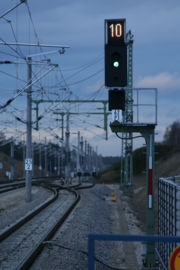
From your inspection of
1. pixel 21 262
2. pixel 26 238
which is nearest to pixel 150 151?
pixel 21 262

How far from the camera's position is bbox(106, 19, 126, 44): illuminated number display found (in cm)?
920

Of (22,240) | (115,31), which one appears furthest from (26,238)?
(115,31)

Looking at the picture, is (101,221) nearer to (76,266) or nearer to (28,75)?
(76,266)

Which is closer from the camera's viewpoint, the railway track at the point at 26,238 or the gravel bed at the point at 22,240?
the railway track at the point at 26,238

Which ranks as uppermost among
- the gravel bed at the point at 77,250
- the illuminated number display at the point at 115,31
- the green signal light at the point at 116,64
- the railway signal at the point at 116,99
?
the illuminated number display at the point at 115,31

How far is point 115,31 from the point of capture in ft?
30.3

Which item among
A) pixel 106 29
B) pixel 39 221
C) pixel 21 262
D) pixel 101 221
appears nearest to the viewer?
pixel 106 29

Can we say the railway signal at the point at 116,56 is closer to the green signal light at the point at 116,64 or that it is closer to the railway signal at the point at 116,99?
the green signal light at the point at 116,64

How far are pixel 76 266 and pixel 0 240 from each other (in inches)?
152

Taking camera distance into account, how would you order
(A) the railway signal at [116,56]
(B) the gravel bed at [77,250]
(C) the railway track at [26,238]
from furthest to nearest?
(C) the railway track at [26,238] → (B) the gravel bed at [77,250] → (A) the railway signal at [116,56]

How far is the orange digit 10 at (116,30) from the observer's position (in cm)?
921

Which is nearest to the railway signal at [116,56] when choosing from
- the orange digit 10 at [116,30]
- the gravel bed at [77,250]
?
the orange digit 10 at [116,30]

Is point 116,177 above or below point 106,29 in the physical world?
below

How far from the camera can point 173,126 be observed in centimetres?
12781
